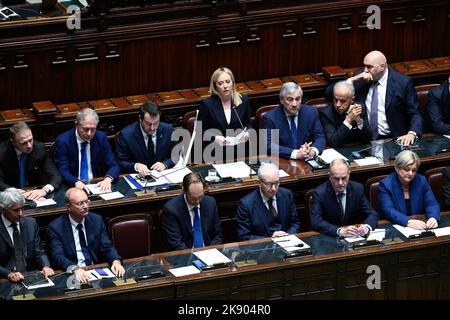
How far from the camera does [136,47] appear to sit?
12398 mm

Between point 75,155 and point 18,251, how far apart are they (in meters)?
1.49

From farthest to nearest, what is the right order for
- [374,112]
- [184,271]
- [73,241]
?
[374,112], [73,241], [184,271]

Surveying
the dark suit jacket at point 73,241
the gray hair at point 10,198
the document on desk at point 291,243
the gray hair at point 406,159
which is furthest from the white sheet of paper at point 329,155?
the gray hair at point 10,198

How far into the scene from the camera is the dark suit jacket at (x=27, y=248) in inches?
391

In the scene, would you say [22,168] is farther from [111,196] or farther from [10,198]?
[10,198]

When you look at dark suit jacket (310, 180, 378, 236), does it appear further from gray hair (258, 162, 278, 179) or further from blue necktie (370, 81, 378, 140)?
blue necktie (370, 81, 378, 140)

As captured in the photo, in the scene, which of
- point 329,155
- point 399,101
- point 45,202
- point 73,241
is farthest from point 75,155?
point 399,101

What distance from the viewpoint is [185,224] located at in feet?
34.3

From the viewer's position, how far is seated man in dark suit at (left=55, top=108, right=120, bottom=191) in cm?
1107

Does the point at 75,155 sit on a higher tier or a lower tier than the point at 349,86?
lower

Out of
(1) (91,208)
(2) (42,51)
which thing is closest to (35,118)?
(2) (42,51)

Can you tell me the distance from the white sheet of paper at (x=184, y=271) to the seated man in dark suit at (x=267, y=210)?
0.82 metres
